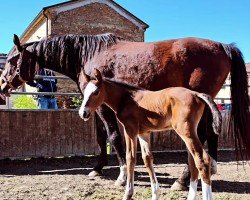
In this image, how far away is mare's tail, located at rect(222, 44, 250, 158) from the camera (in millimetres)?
5172

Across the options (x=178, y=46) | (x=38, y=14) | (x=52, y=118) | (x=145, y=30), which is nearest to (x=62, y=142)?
(x=52, y=118)

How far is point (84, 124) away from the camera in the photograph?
8.09 metres

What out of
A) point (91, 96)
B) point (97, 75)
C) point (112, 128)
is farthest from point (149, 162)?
point (112, 128)

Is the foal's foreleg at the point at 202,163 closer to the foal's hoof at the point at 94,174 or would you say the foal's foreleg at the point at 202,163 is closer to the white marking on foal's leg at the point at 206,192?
the white marking on foal's leg at the point at 206,192

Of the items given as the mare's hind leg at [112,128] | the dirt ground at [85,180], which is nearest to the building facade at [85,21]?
the dirt ground at [85,180]

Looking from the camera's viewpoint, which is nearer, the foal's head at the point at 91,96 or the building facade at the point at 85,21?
the foal's head at the point at 91,96

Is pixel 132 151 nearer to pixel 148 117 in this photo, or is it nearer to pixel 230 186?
pixel 148 117

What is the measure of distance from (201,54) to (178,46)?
31cm

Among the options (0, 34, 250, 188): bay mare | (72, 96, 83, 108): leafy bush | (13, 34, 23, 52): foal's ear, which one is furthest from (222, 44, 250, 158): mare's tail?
(72, 96, 83, 108): leafy bush

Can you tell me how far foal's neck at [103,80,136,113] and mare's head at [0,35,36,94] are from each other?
198 cm

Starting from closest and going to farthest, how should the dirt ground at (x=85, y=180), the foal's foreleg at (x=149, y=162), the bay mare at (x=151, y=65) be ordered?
the foal's foreleg at (x=149, y=162) → the dirt ground at (x=85, y=180) → the bay mare at (x=151, y=65)

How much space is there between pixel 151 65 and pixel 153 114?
4.26 ft

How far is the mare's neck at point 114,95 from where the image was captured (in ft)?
14.4

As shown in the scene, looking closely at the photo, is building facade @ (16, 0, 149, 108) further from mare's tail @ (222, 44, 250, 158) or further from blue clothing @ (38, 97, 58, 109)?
mare's tail @ (222, 44, 250, 158)
